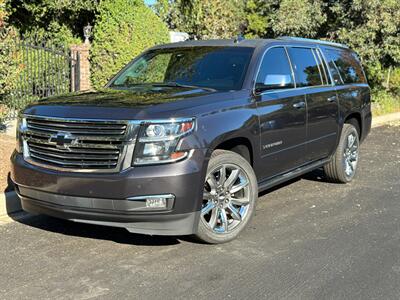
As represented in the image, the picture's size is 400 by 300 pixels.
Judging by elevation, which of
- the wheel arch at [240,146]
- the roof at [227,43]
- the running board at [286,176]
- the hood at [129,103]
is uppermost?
the roof at [227,43]

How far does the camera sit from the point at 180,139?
4129 millimetres

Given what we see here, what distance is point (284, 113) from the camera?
17.8 feet

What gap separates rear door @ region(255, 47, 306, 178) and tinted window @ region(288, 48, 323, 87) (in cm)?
15

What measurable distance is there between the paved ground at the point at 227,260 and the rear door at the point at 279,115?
0.64 m

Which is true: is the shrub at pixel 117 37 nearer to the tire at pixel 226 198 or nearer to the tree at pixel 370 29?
the tree at pixel 370 29

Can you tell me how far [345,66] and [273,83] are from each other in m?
2.45

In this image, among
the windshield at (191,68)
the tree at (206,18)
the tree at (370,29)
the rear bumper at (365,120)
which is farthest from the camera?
the tree at (206,18)

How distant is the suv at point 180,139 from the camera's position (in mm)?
4078

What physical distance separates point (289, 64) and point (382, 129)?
8.38m

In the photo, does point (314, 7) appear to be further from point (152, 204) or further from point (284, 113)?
point (152, 204)

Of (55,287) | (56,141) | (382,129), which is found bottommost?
(382,129)

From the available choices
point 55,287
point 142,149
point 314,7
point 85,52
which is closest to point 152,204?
point 142,149

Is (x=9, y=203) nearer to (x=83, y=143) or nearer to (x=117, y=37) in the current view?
(x=83, y=143)

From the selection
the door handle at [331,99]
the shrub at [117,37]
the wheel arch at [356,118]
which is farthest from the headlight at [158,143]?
the shrub at [117,37]
